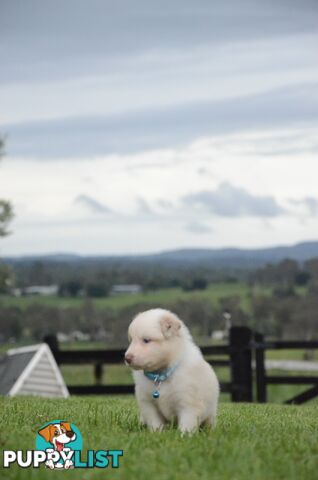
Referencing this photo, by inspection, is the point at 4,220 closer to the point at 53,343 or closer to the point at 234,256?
the point at 53,343

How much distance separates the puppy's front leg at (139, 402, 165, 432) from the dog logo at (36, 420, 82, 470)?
2.08 feet

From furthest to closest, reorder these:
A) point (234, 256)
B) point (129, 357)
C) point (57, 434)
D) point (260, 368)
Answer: point (234, 256), point (260, 368), point (129, 357), point (57, 434)

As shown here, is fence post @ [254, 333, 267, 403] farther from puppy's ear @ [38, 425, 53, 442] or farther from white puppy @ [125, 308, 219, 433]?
puppy's ear @ [38, 425, 53, 442]

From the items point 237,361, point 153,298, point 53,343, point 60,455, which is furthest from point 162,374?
point 153,298

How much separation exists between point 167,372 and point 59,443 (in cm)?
111

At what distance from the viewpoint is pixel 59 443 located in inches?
250

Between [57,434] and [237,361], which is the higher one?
[57,434]

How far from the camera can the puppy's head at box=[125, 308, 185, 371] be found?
6.89m

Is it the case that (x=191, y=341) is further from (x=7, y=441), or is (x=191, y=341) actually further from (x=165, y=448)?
(x=7, y=441)

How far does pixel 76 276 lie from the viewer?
A: 114m

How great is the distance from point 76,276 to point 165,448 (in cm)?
10776

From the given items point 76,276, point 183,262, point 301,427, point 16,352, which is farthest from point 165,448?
point 183,262

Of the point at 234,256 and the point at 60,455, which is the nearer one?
the point at 60,455

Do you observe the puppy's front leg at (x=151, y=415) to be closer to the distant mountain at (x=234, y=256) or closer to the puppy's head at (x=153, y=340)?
the puppy's head at (x=153, y=340)
